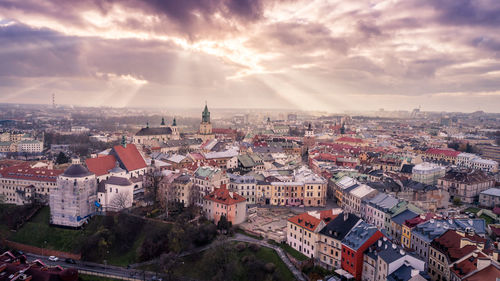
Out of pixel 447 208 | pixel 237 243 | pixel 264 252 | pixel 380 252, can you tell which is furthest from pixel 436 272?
pixel 447 208

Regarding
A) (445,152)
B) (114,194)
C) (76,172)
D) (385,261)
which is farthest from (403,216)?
(445,152)

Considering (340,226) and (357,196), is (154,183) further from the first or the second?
(357,196)

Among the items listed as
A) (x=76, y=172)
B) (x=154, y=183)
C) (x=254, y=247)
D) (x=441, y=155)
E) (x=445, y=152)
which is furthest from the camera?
(x=445, y=152)

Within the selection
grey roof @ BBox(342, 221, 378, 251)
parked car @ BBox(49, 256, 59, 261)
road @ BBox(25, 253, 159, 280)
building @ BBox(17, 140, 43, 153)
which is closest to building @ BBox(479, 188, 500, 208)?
grey roof @ BBox(342, 221, 378, 251)

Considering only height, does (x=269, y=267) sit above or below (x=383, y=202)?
below

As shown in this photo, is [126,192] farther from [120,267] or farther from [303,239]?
[303,239]

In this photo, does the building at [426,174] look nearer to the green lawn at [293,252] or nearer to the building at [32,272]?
the green lawn at [293,252]
